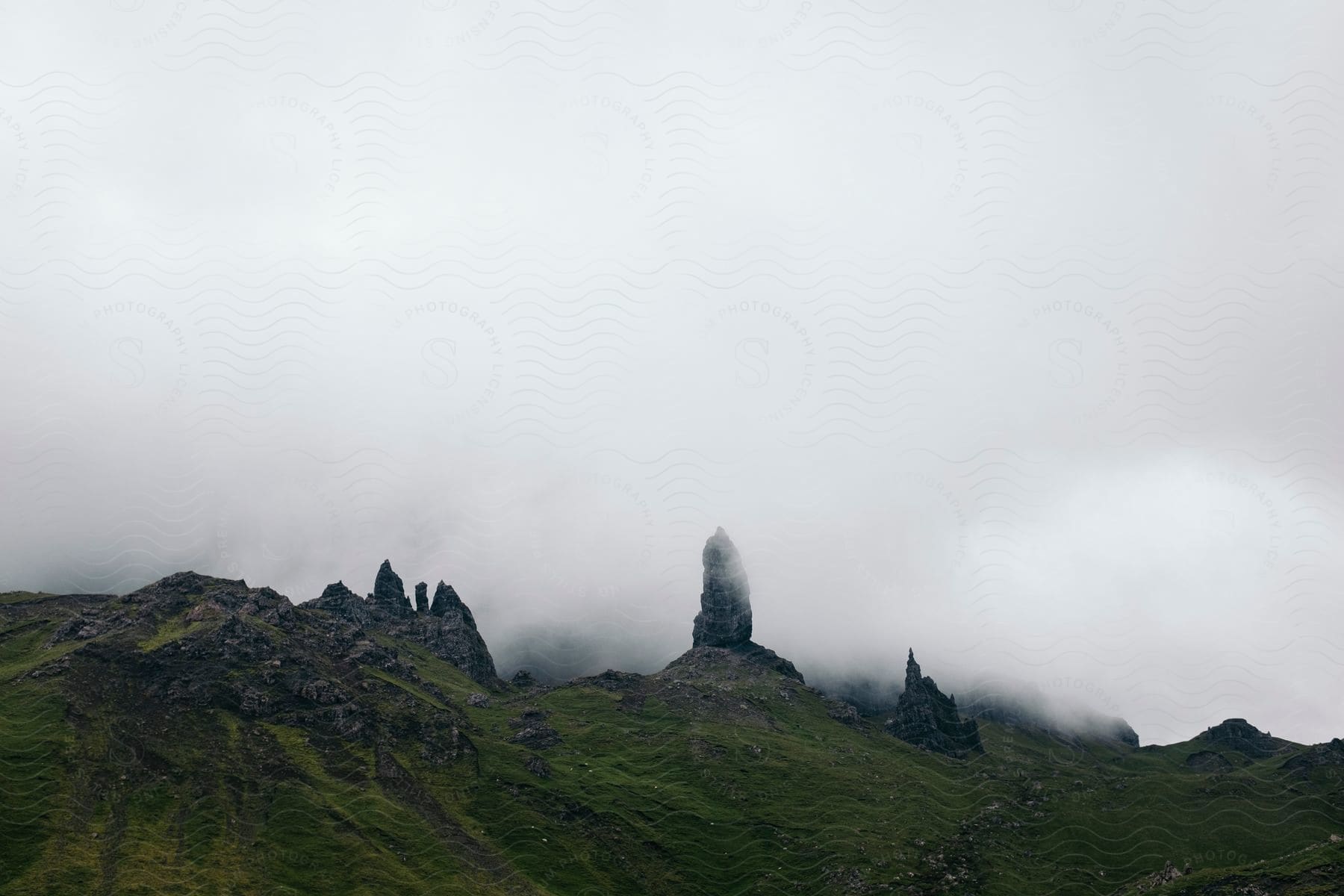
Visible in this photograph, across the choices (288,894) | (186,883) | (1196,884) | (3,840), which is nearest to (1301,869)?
(1196,884)

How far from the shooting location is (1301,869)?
186 m

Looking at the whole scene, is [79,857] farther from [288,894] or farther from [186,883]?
[288,894]

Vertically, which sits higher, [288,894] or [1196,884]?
[1196,884]

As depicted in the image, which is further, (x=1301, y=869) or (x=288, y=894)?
(x=288, y=894)

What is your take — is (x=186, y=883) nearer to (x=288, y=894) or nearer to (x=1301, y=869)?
(x=288, y=894)

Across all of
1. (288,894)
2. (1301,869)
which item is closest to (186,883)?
(288,894)

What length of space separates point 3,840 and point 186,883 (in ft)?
131

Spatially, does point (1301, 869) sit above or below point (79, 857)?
above

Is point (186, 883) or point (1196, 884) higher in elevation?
point (1196, 884)

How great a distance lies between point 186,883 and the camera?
19450 cm

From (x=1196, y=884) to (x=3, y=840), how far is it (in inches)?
10297

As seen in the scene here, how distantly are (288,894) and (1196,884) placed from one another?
20289cm

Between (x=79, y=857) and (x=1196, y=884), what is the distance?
24610 cm

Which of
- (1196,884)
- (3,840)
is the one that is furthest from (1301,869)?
(3,840)
